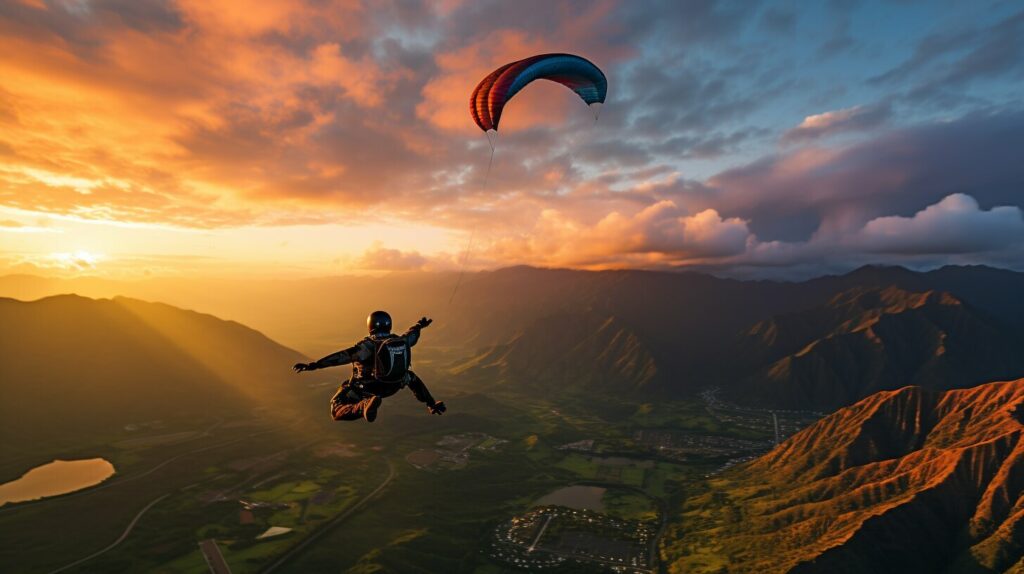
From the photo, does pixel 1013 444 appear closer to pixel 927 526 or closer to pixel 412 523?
pixel 927 526

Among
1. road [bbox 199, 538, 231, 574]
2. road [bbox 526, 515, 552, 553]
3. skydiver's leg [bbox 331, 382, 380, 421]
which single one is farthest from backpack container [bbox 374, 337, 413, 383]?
road [bbox 526, 515, 552, 553]

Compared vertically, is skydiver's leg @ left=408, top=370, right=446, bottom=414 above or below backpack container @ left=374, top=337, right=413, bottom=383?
below

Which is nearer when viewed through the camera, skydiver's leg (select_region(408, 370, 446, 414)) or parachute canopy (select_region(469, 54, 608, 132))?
skydiver's leg (select_region(408, 370, 446, 414))

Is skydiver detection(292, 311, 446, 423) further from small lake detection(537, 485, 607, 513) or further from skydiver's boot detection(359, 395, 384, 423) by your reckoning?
small lake detection(537, 485, 607, 513)

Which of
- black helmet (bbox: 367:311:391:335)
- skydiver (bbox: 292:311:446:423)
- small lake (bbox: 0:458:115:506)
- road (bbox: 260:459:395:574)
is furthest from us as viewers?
small lake (bbox: 0:458:115:506)

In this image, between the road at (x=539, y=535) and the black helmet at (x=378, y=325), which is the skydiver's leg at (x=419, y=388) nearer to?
the black helmet at (x=378, y=325)

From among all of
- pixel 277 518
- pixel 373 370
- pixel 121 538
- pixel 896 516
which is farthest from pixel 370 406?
pixel 121 538

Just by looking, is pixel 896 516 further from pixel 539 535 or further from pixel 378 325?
pixel 378 325
